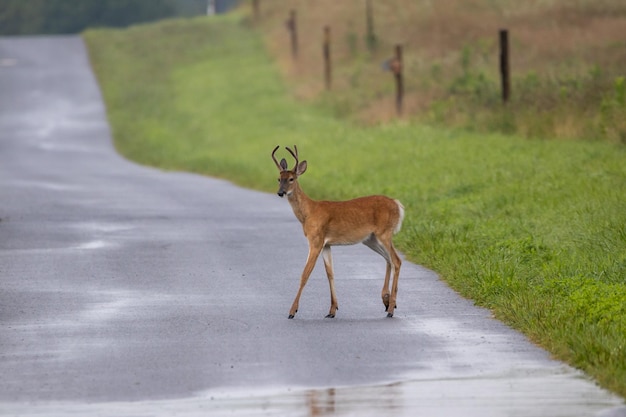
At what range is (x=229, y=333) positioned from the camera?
12.1 metres

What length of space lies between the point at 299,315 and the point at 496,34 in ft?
122

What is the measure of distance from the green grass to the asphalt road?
0.46 m

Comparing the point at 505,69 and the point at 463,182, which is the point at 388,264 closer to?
the point at 463,182

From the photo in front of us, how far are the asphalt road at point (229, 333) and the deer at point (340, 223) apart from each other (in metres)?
0.35

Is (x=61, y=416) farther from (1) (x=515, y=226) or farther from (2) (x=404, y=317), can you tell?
(1) (x=515, y=226)

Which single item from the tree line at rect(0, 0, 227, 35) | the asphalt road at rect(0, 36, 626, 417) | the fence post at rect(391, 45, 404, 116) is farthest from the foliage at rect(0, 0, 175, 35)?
the asphalt road at rect(0, 36, 626, 417)

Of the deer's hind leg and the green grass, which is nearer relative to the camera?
the green grass

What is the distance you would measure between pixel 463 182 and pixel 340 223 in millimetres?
10757

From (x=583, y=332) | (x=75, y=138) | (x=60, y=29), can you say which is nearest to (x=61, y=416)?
(x=583, y=332)

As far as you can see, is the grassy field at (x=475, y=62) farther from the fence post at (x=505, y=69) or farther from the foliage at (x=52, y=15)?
the foliage at (x=52, y=15)

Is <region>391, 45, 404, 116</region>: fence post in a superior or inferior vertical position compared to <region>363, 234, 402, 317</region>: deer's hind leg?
inferior

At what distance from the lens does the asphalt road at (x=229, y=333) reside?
938 cm

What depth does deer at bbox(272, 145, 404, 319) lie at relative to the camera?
42.6 feet

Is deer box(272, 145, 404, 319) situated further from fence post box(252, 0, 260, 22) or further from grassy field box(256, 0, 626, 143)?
fence post box(252, 0, 260, 22)
